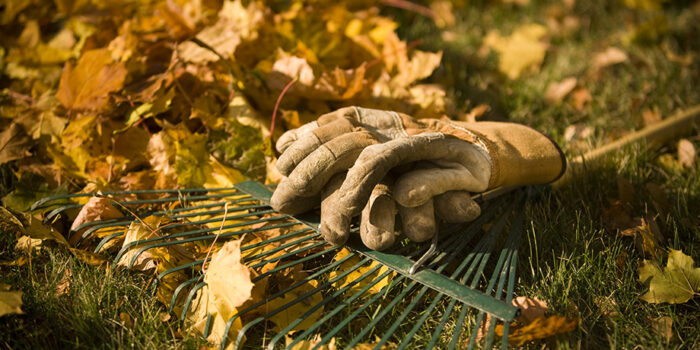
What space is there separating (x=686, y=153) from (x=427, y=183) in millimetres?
1304

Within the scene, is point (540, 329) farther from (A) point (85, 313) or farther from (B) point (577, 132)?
(B) point (577, 132)

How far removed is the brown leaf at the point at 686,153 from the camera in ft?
5.94

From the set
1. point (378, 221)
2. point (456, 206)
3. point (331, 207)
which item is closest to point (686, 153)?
point (456, 206)

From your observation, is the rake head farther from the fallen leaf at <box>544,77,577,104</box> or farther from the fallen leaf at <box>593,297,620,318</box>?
the fallen leaf at <box>544,77,577,104</box>

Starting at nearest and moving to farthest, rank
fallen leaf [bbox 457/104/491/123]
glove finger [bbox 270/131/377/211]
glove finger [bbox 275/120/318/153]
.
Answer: glove finger [bbox 270/131/377/211], glove finger [bbox 275/120/318/153], fallen leaf [bbox 457/104/491/123]

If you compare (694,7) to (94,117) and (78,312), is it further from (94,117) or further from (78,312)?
(78,312)

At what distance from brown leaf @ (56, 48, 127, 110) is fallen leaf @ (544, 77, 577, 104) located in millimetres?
1920

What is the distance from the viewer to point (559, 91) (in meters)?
2.35

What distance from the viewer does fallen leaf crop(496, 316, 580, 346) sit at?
3.32ft

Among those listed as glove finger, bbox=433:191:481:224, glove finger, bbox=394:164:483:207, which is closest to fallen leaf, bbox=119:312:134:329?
glove finger, bbox=394:164:483:207

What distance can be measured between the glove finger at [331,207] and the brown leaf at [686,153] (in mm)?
1422

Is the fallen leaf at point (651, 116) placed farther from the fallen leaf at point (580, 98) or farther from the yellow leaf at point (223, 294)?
the yellow leaf at point (223, 294)

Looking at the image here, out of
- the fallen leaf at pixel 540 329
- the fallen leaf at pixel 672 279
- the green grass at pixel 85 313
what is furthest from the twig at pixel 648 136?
the green grass at pixel 85 313

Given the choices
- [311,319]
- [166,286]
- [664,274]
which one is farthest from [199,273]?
[664,274]
